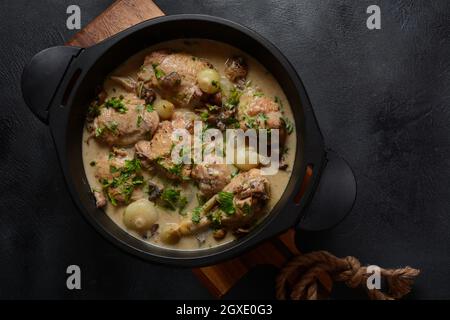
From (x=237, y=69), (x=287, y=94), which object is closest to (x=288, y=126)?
(x=287, y=94)

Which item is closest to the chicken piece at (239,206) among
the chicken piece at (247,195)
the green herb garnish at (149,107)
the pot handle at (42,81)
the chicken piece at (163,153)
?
the chicken piece at (247,195)

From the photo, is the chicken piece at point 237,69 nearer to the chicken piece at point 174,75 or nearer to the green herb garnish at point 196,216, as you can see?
the chicken piece at point 174,75

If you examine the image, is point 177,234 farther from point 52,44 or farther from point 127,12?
point 52,44

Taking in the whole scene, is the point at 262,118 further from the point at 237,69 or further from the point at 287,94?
the point at 237,69

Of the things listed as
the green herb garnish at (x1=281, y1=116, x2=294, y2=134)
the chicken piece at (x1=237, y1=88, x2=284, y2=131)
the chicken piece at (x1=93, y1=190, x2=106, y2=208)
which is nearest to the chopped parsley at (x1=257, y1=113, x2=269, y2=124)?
the chicken piece at (x1=237, y1=88, x2=284, y2=131)

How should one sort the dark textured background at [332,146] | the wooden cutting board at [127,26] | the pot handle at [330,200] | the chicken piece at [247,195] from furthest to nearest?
the dark textured background at [332,146] → the wooden cutting board at [127,26] → the chicken piece at [247,195] → the pot handle at [330,200]

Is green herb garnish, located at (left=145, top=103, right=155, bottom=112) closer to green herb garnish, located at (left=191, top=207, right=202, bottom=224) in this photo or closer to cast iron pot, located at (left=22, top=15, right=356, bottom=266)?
cast iron pot, located at (left=22, top=15, right=356, bottom=266)
